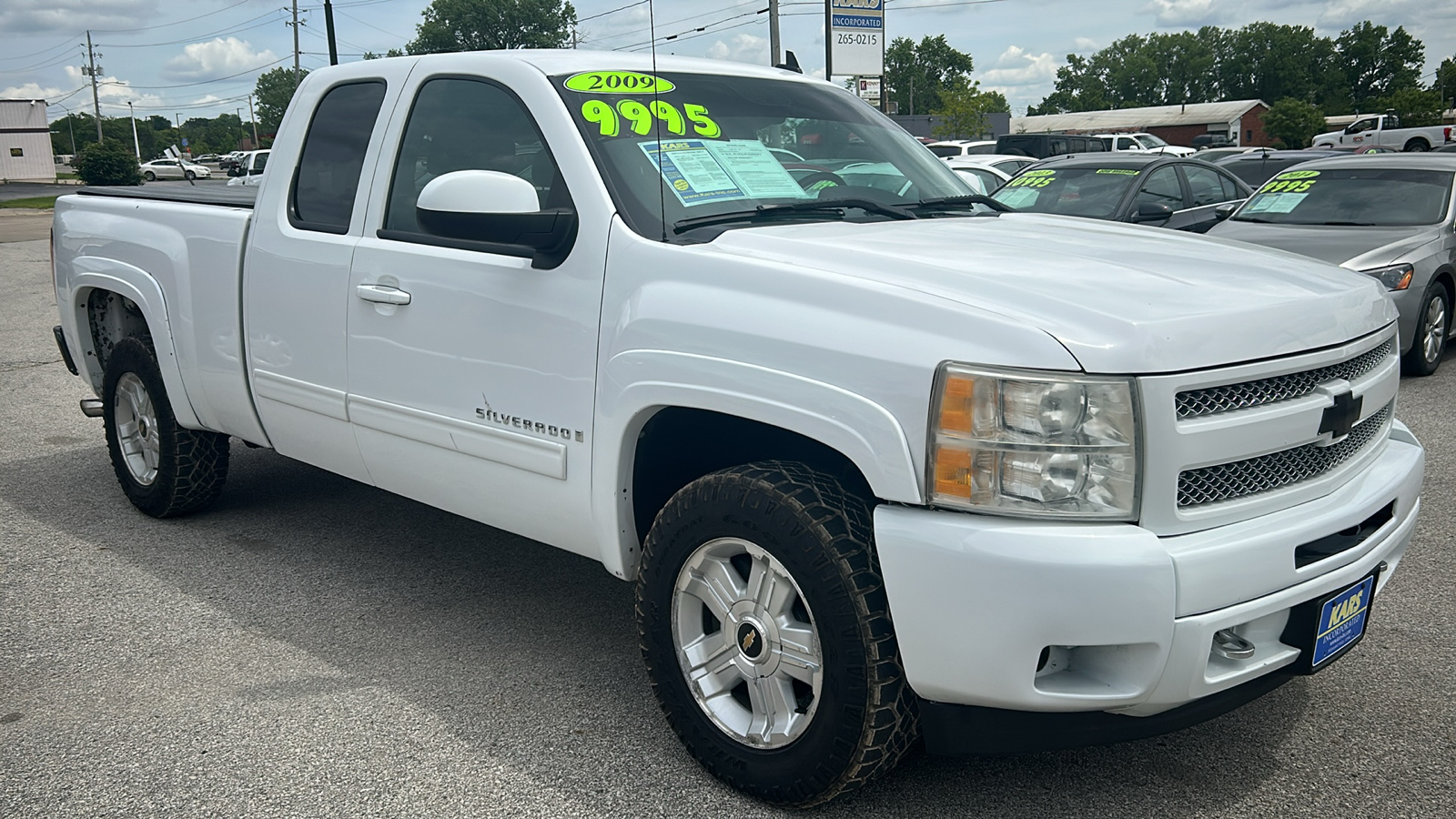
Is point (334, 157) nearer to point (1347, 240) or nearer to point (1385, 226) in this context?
point (1347, 240)

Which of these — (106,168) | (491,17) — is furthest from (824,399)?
(106,168)

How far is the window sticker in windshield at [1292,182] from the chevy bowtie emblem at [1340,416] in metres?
7.47

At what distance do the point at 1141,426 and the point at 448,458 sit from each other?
6.91 feet

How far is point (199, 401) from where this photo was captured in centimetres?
473

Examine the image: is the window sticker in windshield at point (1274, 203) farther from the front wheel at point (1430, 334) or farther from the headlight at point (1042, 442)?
the headlight at point (1042, 442)

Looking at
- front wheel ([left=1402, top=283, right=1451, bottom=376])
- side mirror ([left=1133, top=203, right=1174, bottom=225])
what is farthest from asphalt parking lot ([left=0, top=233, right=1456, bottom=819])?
side mirror ([left=1133, top=203, right=1174, bottom=225])

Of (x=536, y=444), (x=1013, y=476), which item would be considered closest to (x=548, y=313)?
(x=536, y=444)

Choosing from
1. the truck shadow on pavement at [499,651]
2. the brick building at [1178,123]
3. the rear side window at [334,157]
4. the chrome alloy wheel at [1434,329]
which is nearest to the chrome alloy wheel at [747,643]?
the truck shadow on pavement at [499,651]

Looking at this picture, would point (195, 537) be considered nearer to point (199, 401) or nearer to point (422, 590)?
point (199, 401)

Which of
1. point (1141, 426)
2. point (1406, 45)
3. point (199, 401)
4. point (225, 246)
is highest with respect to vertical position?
point (1406, 45)

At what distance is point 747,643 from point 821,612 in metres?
0.31

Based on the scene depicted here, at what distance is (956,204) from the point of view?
3.89 metres

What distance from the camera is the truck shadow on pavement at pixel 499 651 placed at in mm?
2906

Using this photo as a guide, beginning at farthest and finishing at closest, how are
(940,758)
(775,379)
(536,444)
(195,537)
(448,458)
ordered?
(195,537) → (448,458) → (536,444) → (940,758) → (775,379)
